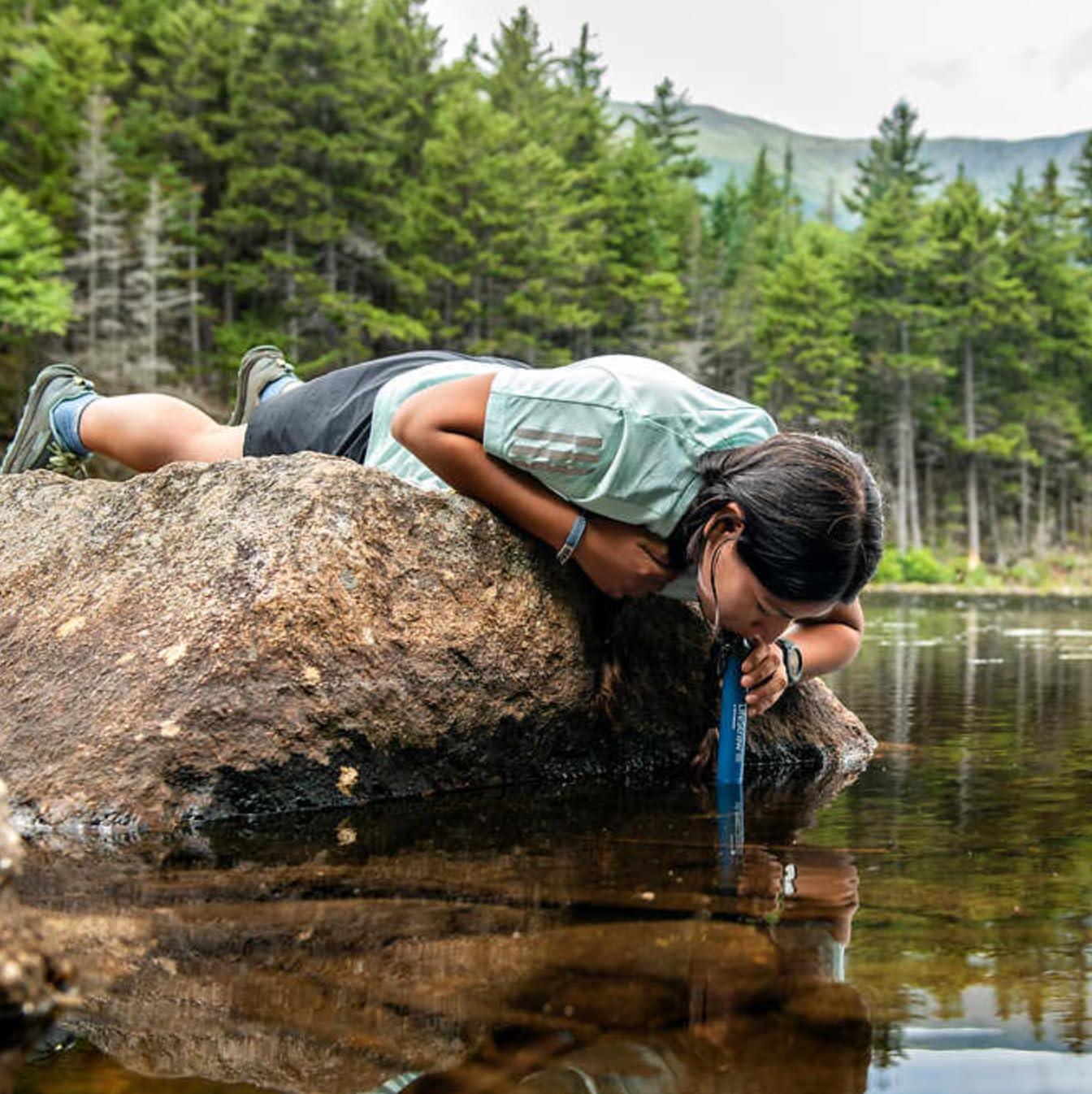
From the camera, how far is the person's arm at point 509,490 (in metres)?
2.93

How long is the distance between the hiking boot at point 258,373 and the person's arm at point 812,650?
6.55ft

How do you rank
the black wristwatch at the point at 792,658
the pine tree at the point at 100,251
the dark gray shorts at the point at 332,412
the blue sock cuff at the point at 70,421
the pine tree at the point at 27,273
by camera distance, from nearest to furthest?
1. the black wristwatch at the point at 792,658
2. the dark gray shorts at the point at 332,412
3. the blue sock cuff at the point at 70,421
4. the pine tree at the point at 27,273
5. the pine tree at the point at 100,251

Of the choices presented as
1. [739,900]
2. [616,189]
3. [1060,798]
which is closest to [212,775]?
[739,900]

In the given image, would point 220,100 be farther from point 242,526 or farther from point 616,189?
point 242,526

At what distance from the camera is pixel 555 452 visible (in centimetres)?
283

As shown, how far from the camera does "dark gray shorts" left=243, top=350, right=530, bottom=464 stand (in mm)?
3533

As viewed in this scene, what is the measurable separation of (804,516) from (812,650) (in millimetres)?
814

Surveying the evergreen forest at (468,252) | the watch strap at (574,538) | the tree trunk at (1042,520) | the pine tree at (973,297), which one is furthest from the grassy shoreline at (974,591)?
the watch strap at (574,538)

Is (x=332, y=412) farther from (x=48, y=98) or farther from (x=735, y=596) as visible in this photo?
(x=48, y=98)

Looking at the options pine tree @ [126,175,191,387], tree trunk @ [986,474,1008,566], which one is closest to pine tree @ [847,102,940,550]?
tree trunk @ [986,474,1008,566]

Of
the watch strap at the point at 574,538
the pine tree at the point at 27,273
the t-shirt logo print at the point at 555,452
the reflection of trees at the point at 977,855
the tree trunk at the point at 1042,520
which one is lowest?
the reflection of trees at the point at 977,855

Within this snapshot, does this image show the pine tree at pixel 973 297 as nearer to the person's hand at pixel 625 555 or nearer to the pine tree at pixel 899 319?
the pine tree at pixel 899 319

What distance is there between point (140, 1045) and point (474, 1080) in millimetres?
355

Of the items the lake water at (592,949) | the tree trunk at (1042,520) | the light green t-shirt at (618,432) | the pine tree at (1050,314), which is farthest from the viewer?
the pine tree at (1050,314)
